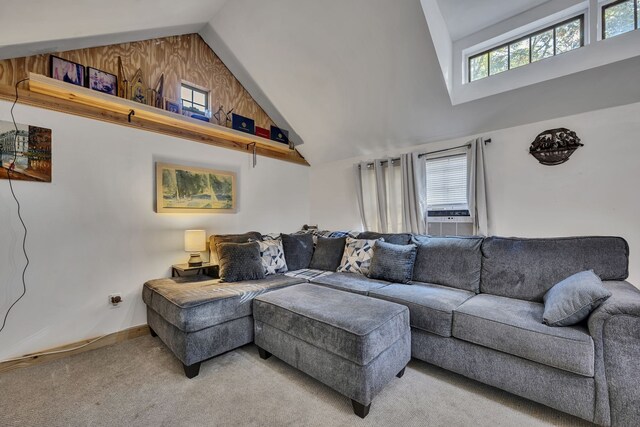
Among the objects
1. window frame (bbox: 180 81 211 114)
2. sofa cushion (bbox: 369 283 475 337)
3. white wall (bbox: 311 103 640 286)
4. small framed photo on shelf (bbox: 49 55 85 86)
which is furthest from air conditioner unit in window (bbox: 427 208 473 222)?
small framed photo on shelf (bbox: 49 55 85 86)

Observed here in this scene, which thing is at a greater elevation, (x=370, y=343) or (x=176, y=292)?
(x=176, y=292)

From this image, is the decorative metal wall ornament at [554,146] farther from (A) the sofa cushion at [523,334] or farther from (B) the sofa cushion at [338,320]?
(B) the sofa cushion at [338,320]

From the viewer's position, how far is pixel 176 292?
222cm

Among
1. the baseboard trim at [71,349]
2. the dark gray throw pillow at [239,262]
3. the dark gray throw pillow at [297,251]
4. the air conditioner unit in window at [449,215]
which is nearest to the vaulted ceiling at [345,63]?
the air conditioner unit in window at [449,215]

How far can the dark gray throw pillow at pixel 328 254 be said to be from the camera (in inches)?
129

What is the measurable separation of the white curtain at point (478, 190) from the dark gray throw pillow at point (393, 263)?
2.58 feet

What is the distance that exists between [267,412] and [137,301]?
6.08 ft

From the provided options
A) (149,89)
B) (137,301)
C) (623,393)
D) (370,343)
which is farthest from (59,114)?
(623,393)

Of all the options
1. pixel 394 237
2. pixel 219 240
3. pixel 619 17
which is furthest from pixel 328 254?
pixel 619 17

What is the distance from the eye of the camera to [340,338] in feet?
5.31

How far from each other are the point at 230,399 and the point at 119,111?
269 cm

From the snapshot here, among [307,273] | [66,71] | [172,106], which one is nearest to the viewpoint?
[66,71]

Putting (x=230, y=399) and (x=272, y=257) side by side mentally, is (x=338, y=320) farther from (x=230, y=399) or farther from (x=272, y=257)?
(x=272, y=257)

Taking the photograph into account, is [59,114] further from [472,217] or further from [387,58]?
[472,217]
